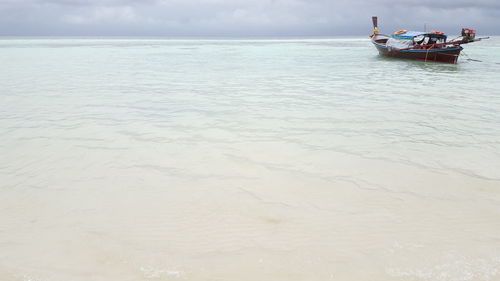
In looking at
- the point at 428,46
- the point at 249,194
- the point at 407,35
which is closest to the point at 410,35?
the point at 407,35

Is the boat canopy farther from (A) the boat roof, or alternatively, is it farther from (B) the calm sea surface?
(B) the calm sea surface

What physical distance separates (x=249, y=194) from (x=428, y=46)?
29.7m

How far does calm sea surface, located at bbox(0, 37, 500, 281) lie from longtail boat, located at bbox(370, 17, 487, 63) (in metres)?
20.9

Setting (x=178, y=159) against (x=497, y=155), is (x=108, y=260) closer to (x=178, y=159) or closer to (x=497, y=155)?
(x=178, y=159)

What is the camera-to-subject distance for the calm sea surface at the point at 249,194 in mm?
3236

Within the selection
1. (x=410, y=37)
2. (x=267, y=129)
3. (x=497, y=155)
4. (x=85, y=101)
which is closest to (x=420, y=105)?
(x=497, y=155)

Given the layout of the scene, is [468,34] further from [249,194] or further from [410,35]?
[249,194]

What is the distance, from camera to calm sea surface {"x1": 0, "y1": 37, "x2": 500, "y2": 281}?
324 cm

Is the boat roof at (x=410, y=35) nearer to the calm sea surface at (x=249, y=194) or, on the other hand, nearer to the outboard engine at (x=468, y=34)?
the outboard engine at (x=468, y=34)

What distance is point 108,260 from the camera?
3.27m

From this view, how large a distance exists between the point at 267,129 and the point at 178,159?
258 cm

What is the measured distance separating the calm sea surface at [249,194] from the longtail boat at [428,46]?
20.9m

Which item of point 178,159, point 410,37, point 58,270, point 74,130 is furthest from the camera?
point 410,37

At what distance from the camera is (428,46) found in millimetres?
29125
